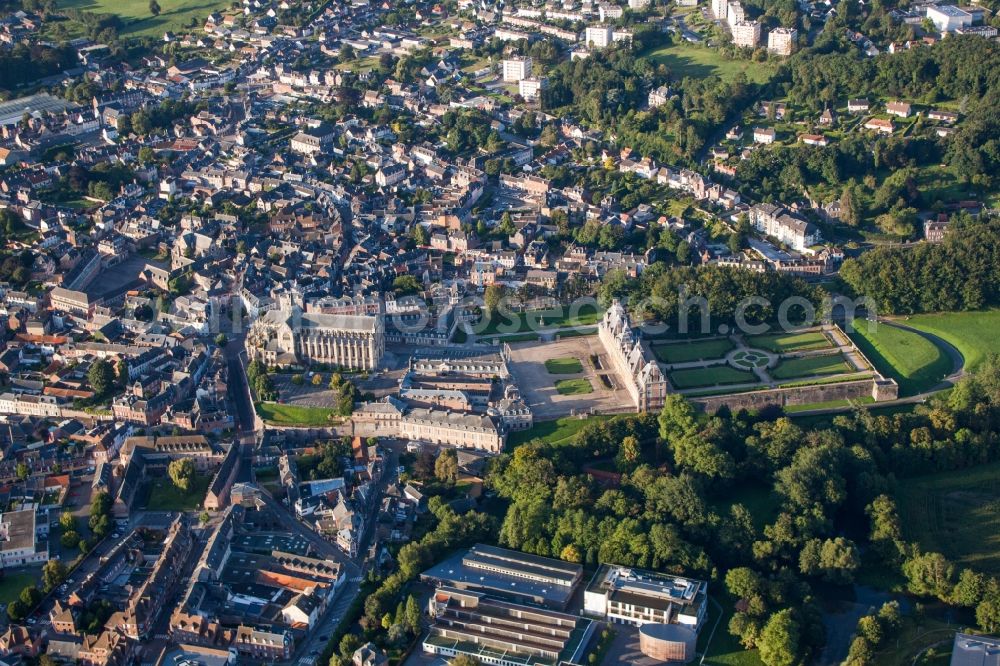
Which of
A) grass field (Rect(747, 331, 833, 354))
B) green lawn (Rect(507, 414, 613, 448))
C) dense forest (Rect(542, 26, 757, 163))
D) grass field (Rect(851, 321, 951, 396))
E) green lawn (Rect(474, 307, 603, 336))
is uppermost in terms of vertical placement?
dense forest (Rect(542, 26, 757, 163))

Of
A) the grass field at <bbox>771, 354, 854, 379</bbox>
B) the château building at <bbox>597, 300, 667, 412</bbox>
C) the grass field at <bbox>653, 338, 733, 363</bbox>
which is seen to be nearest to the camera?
the château building at <bbox>597, 300, 667, 412</bbox>

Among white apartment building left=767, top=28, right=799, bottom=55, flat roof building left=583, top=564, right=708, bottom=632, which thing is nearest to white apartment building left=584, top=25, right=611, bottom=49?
white apartment building left=767, top=28, right=799, bottom=55

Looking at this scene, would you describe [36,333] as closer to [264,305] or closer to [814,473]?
[264,305]

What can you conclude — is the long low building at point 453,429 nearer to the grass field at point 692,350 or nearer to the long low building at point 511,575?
the long low building at point 511,575

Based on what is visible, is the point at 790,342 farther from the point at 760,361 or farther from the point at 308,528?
the point at 308,528

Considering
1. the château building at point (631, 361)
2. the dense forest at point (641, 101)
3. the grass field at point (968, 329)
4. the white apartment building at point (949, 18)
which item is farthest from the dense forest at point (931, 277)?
the white apartment building at point (949, 18)

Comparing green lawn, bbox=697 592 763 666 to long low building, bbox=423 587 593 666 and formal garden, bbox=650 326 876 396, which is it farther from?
formal garden, bbox=650 326 876 396

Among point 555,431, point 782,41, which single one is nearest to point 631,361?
point 555,431
